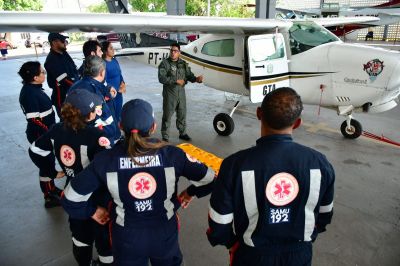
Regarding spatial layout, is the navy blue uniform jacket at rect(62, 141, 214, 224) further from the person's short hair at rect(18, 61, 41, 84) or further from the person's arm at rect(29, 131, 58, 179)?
the person's short hair at rect(18, 61, 41, 84)

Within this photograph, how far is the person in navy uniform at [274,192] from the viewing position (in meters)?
1.52

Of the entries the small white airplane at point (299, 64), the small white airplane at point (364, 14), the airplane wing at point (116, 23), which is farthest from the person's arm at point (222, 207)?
the small white airplane at point (364, 14)

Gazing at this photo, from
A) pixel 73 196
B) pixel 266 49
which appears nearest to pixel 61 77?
pixel 73 196

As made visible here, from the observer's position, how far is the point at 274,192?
1539 mm

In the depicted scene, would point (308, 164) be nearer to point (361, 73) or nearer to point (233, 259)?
point (233, 259)

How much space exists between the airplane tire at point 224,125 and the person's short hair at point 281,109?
4.73 m

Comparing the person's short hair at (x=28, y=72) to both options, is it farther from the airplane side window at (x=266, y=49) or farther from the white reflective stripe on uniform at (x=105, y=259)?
the airplane side window at (x=266, y=49)

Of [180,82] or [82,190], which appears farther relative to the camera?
[180,82]

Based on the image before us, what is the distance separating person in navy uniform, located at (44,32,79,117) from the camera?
4711 mm

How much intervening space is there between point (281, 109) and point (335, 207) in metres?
2.84

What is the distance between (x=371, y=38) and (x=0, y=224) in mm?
30121

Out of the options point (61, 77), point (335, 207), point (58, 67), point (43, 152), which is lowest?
point (335, 207)

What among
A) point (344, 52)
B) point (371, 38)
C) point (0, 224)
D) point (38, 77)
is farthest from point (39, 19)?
point (371, 38)

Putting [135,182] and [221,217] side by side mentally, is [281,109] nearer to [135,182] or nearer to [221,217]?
[221,217]
